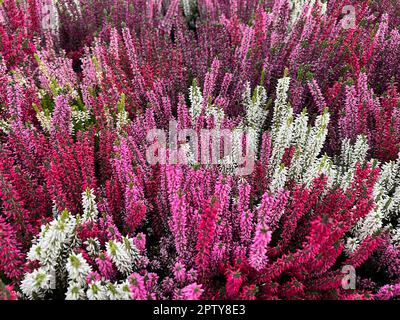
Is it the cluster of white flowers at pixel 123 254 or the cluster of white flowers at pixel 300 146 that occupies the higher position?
the cluster of white flowers at pixel 300 146

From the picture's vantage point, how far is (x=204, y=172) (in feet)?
6.36

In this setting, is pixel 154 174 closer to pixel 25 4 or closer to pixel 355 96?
pixel 355 96

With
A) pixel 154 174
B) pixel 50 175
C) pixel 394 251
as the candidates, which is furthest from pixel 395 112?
pixel 50 175

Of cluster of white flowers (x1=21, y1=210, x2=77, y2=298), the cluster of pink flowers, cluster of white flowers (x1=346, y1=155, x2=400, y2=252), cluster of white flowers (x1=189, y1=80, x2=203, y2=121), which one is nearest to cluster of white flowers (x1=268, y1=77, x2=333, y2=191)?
the cluster of pink flowers

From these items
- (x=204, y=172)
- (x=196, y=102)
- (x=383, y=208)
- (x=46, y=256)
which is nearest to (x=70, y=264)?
(x=46, y=256)

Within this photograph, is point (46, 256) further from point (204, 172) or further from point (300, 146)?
point (300, 146)

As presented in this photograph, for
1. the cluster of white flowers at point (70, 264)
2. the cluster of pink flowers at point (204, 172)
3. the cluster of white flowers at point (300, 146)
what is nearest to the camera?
the cluster of white flowers at point (70, 264)

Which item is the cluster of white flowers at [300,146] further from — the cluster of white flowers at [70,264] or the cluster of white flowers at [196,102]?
the cluster of white flowers at [70,264]

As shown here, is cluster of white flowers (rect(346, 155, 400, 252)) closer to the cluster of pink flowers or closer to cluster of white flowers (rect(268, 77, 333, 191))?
the cluster of pink flowers

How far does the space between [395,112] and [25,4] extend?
11.9ft

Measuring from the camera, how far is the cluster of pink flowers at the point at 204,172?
1.65 m

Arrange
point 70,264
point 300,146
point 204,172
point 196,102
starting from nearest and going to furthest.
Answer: point 70,264 → point 204,172 → point 300,146 → point 196,102

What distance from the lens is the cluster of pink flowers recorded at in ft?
5.41

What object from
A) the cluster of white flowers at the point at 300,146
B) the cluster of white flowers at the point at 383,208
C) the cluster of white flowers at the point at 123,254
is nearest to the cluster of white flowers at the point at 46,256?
the cluster of white flowers at the point at 123,254
